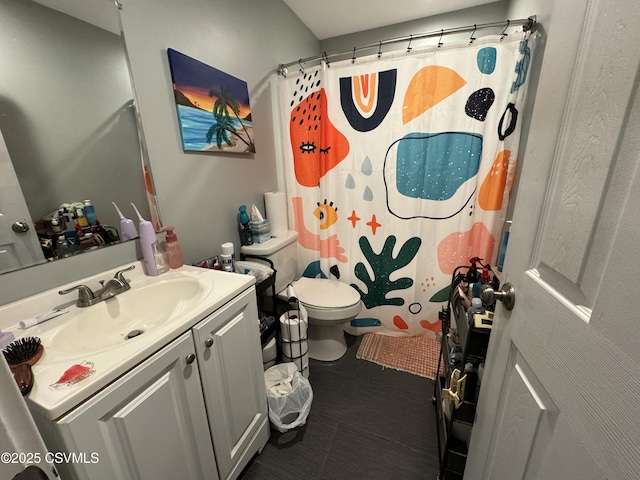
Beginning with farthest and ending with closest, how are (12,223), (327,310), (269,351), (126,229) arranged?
(327,310) < (269,351) < (126,229) < (12,223)

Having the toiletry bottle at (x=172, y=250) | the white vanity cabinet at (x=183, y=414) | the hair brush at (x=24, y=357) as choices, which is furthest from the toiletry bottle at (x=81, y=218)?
the white vanity cabinet at (x=183, y=414)

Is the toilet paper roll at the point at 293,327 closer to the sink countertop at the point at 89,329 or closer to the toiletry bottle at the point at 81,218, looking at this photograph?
the sink countertop at the point at 89,329

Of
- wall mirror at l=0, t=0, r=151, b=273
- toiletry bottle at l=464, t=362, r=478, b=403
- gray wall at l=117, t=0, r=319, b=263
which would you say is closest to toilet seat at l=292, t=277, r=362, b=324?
gray wall at l=117, t=0, r=319, b=263

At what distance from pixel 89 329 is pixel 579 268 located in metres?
1.29

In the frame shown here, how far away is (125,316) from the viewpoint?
3.13 feet

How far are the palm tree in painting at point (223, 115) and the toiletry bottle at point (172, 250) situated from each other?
0.53 m

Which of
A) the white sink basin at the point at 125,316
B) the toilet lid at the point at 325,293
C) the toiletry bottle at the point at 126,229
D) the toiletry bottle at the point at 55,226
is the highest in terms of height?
the toiletry bottle at the point at 55,226

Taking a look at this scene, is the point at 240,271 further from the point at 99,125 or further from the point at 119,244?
the point at 99,125

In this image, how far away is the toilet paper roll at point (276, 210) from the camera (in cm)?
179

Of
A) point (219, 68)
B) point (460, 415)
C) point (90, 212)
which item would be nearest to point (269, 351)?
point (460, 415)

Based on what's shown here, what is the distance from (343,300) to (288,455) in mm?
830

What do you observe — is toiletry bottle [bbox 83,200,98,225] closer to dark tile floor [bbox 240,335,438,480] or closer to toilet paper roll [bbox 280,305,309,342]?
toilet paper roll [bbox 280,305,309,342]

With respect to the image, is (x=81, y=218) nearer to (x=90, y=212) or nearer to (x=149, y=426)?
(x=90, y=212)

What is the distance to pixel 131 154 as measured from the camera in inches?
42.2
